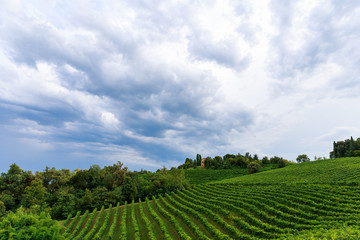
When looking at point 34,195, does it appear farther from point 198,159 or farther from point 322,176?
point 198,159

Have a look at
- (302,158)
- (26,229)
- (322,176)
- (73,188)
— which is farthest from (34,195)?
(302,158)

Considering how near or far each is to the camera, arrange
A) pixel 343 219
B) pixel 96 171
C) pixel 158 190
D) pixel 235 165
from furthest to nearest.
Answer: pixel 235 165
pixel 96 171
pixel 158 190
pixel 343 219

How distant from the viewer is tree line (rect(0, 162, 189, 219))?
36219 mm

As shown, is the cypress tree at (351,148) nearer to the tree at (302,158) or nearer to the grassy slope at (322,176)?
the tree at (302,158)

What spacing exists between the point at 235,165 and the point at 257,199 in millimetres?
62693

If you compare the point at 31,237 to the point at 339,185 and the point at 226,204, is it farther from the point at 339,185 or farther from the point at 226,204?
the point at 339,185

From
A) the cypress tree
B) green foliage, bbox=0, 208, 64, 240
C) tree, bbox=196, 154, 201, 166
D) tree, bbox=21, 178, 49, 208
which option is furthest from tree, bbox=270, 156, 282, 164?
green foliage, bbox=0, 208, 64, 240

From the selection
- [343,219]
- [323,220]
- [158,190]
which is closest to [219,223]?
[323,220]

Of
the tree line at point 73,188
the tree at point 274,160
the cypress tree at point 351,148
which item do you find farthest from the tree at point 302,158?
the tree line at point 73,188

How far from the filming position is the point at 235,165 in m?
83.9

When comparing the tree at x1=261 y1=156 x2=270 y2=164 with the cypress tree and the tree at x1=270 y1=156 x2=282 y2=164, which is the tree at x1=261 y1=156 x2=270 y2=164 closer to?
the tree at x1=270 y1=156 x2=282 y2=164

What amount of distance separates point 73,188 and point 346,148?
102 meters

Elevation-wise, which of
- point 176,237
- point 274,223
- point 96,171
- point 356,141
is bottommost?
point 176,237

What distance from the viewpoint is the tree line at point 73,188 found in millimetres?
36219
